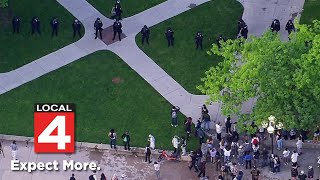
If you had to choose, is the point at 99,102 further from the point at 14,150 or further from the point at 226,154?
the point at 226,154

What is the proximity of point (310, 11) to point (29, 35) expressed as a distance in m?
17.3

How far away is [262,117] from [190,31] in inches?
Answer: 500

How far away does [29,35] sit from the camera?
57.5 meters

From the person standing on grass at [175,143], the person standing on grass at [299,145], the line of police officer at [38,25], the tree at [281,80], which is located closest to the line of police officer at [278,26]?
the tree at [281,80]

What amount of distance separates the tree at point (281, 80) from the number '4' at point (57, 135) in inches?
325

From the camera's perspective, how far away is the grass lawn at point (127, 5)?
58.9 m

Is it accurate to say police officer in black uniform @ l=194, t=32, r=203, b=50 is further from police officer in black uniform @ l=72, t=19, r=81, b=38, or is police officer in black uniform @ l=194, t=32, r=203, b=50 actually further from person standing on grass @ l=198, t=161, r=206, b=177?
person standing on grass @ l=198, t=161, r=206, b=177

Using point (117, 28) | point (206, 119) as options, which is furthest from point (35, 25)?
point (206, 119)

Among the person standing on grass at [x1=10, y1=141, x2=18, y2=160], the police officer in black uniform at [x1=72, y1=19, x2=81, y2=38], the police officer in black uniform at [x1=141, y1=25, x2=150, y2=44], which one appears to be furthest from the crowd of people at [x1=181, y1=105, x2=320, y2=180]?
the police officer in black uniform at [x1=72, y1=19, x2=81, y2=38]

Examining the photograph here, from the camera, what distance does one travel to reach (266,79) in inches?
1781

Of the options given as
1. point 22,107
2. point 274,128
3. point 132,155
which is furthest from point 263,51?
point 22,107

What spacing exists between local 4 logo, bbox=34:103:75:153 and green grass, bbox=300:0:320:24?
1580cm

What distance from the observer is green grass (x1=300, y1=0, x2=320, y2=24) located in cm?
5733

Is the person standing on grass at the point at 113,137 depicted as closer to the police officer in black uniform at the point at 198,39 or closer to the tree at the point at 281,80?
the tree at the point at 281,80
